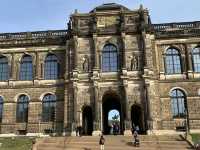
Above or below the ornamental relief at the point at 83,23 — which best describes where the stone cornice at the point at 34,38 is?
below

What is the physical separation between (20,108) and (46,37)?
29.0 ft

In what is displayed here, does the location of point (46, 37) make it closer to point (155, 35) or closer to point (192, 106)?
point (155, 35)

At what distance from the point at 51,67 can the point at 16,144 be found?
43.1 feet

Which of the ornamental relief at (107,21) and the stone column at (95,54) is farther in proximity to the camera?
the ornamental relief at (107,21)

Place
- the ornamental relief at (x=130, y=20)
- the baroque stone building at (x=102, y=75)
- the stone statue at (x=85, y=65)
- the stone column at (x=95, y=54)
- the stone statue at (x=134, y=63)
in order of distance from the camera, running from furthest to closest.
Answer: the ornamental relief at (x=130, y=20) → the stone statue at (x=85, y=65) → the stone column at (x=95, y=54) → the stone statue at (x=134, y=63) → the baroque stone building at (x=102, y=75)

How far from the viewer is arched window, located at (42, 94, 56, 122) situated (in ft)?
139

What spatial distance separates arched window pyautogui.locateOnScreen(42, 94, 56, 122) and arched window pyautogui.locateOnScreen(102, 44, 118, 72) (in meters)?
6.78

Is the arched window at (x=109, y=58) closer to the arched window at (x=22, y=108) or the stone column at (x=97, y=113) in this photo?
the stone column at (x=97, y=113)

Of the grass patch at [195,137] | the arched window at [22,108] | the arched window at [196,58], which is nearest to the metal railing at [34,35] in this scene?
the arched window at [22,108]

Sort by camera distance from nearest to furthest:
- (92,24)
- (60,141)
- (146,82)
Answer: (60,141) < (146,82) < (92,24)

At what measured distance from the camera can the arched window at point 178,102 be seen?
41100mm

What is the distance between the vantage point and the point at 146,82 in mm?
39594

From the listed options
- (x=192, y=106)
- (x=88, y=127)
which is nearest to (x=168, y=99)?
→ (x=192, y=106)

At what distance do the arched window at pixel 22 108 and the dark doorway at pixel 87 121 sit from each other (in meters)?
6.57
